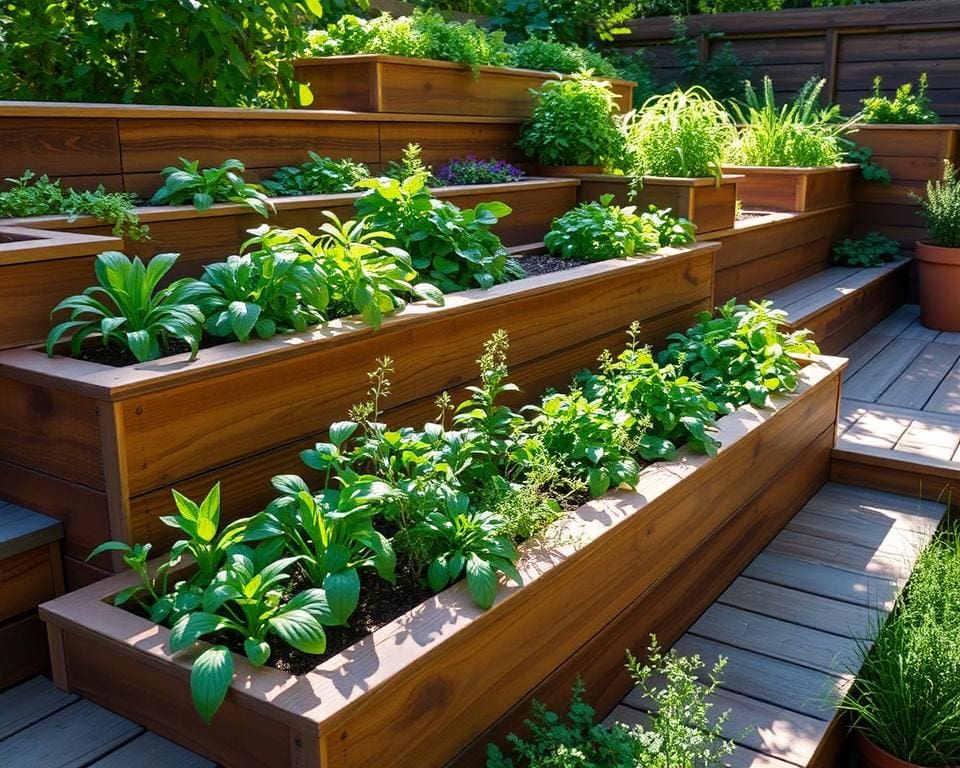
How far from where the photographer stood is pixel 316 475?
7.90ft

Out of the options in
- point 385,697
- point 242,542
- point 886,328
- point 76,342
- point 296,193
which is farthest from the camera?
point 886,328

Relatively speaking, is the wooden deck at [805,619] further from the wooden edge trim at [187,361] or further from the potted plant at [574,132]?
the potted plant at [574,132]

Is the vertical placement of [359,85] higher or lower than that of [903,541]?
higher

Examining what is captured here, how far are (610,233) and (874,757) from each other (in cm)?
201

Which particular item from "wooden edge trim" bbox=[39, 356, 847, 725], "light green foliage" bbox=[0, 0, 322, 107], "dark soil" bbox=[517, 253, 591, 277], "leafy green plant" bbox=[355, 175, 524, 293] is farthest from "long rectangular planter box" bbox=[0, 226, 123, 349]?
"dark soil" bbox=[517, 253, 591, 277]

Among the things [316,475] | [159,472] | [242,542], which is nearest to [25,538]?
[159,472]

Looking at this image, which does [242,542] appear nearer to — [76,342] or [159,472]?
[159,472]

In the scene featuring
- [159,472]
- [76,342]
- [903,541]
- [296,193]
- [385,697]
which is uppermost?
[296,193]

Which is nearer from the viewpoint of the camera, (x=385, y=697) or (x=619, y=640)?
(x=385, y=697)

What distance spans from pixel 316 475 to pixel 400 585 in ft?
1.59

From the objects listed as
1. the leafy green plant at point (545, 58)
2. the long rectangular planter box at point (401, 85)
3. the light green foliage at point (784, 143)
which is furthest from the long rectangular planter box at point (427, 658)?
the light green foliage at point (784, 143)

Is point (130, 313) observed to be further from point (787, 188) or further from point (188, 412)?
point (787, 188)

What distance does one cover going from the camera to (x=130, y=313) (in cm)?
220

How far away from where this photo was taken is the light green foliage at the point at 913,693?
2.34m
